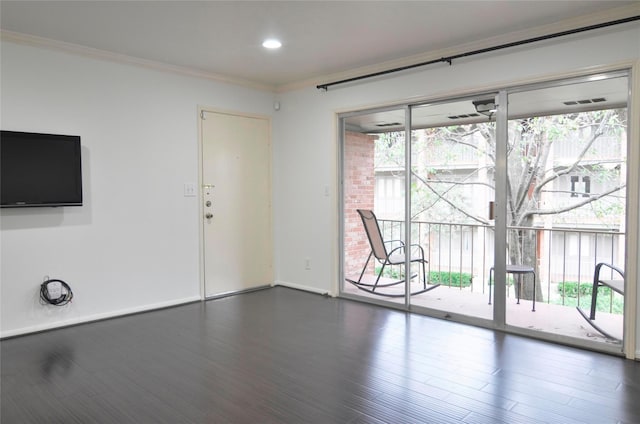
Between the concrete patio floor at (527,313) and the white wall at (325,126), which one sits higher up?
the white wall at (325,126)

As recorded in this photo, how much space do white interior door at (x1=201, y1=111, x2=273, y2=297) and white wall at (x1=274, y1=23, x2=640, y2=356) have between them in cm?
20

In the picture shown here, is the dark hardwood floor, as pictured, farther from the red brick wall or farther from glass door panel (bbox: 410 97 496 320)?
the red brick wall

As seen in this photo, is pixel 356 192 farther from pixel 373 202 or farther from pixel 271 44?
pixel 271 44

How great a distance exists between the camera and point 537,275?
3.81 meters

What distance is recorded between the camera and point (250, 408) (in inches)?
96.7

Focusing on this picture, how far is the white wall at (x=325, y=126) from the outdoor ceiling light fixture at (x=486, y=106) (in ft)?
0.50

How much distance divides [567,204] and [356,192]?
2.10m

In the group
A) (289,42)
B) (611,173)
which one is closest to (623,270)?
(611,173)

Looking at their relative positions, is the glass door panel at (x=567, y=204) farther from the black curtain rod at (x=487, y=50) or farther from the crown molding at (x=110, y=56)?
the crown molding at (x=110, y=56)

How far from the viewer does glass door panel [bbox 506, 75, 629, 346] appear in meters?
3.35

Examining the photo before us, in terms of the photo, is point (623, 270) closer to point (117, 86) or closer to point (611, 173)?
point (611, 173)

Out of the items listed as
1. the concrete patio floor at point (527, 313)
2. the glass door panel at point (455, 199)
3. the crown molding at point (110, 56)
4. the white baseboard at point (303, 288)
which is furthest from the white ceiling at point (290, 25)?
the white baseboard at point (303, 288)

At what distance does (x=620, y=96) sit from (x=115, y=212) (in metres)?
4.35

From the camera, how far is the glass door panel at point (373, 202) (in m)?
4.56
